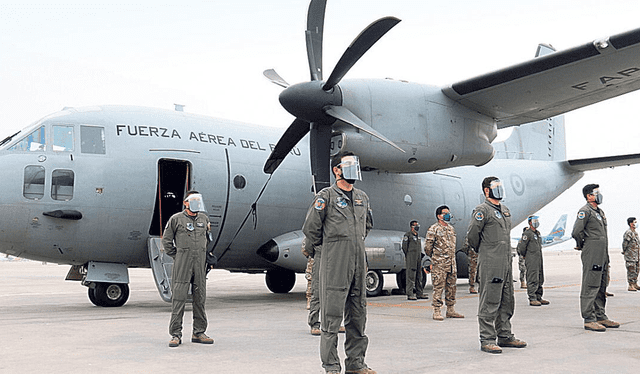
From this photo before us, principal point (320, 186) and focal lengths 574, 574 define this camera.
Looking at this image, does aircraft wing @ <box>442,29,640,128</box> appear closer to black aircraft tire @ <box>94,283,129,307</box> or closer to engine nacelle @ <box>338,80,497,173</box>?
engine nacelle @ <box>338,80,497,173</box>

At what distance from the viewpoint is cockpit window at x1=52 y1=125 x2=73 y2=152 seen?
10509 mm

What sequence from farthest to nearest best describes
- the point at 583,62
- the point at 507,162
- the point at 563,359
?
the point at 507,162
the point at 583,62
the point at 563,359

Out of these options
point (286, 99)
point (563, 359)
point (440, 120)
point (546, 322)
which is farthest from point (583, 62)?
point (563, 359)

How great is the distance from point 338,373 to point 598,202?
4987mm

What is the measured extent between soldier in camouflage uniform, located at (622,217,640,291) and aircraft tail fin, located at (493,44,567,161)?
12.0ft

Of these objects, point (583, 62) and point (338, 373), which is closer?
point (338, 373)

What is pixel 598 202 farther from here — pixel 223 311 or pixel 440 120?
pixel 223 311

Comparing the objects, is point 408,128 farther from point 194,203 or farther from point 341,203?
point 341,203

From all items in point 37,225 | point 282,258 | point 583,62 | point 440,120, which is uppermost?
point 583,62

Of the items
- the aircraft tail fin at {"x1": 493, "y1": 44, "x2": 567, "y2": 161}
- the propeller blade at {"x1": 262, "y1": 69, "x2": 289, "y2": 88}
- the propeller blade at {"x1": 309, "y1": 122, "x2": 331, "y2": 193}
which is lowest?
the propeller blade at {"x1": 309, "y1": 122, "x2": 331, "y2": 193}

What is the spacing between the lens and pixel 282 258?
12.0 metres

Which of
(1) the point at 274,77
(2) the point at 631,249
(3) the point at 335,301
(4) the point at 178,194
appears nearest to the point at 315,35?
(1) the point at 274,77

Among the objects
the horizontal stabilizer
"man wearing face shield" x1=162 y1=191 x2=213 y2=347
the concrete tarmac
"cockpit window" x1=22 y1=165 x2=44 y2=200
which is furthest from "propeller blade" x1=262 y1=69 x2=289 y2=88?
the horizontal stabilizer

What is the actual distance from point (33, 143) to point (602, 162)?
1410cm
